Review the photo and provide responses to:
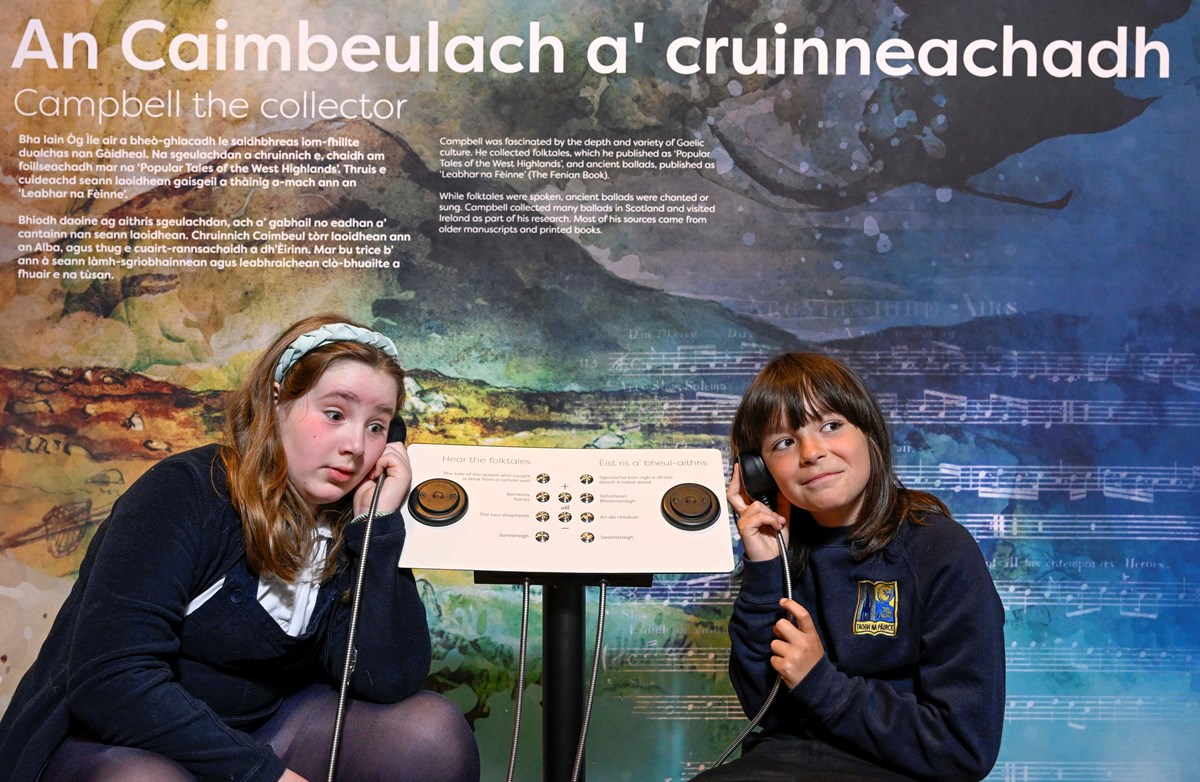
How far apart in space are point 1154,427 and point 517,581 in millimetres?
1830

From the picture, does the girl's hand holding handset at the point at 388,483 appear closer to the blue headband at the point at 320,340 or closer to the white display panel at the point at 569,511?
the white display panel at the point at 569,511

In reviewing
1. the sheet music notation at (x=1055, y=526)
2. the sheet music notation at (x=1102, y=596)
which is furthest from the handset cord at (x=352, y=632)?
the sheet music notation at (x=1102, y=596)

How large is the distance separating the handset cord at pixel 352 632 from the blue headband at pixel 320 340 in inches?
9.1

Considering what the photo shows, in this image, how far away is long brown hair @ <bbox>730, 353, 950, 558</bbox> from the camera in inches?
65.9

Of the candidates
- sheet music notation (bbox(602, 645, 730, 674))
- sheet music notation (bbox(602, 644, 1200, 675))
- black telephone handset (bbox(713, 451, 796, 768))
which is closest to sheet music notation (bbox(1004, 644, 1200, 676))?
sheet music notation (bbox(602, 644, 1200, 675))

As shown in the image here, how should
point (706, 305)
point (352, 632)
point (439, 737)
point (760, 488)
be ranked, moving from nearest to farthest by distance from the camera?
point (352, 632), point (439, 737), point (760, 488), point (706, 305)

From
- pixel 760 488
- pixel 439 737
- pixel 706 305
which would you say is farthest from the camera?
pixel 706 305

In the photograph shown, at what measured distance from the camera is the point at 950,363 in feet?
8.08

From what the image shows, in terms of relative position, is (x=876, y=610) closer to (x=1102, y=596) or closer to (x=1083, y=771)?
(x=1102, y=596)

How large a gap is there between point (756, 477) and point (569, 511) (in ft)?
1.15

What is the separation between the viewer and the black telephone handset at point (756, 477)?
1711 mm

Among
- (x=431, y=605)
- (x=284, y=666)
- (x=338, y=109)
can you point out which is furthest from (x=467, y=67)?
(x=284, y=666)

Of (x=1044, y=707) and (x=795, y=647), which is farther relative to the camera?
(x=1044, y=707)

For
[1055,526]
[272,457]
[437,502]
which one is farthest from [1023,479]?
[272,457]
